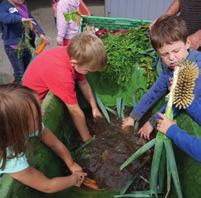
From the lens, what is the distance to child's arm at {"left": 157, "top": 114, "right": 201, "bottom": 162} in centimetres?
161

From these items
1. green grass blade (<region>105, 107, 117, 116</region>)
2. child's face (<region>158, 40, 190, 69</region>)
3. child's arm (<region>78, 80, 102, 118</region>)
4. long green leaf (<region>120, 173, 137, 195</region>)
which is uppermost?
child's face (<region>158, 40, 190, 69</region>)

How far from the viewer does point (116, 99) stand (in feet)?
8.47

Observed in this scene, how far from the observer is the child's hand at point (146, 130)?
2.25 metres

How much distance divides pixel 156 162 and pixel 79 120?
619mm

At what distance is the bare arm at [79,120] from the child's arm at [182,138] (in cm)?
60

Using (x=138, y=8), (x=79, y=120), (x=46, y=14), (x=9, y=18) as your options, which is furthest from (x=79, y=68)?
(x=46, y=14)

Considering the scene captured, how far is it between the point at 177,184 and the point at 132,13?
3.88 m

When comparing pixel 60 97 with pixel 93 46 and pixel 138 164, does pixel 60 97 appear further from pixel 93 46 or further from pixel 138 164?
pixel 138 164

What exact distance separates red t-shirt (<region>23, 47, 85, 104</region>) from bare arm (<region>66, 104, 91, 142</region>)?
0.14 feet

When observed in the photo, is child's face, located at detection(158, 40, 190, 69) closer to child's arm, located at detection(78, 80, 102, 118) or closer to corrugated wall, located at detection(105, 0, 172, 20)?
child's arm, located at detection(78, 80, 102, 118)

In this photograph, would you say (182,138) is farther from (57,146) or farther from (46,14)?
(46,14)

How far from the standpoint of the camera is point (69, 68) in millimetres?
2178

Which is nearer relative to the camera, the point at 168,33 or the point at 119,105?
the point at 168,33

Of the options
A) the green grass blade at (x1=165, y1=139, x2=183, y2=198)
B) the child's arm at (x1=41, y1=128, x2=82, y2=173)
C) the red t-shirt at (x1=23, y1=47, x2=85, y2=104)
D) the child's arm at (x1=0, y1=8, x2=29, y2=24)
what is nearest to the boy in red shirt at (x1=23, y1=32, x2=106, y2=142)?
the red t-shirt at (x1=23, y1=47, x2=85, y2=104)
